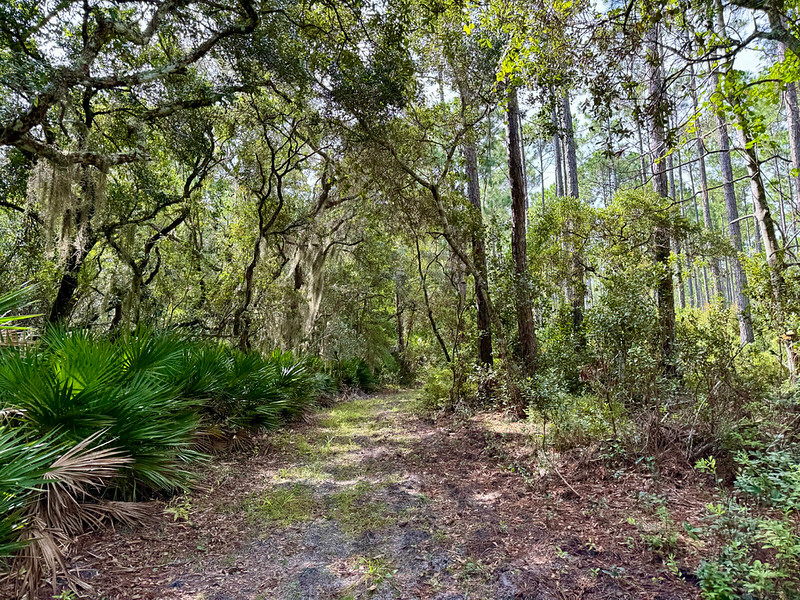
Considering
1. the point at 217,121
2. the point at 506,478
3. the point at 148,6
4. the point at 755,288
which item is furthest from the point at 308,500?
the point at 217,121

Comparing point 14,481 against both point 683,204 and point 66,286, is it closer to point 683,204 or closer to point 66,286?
point 66,286

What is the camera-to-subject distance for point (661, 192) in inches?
352

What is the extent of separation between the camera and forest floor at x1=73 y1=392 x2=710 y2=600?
249cm

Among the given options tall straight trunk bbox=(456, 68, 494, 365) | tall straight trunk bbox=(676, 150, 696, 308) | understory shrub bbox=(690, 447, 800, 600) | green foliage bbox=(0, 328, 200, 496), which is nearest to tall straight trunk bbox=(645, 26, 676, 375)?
tall straight trunk bbox=(676, 150, 696, 308)

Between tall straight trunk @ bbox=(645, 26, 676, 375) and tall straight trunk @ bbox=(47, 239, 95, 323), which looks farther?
tall straight trunk @ bbox=(47, 239, 95, 323)

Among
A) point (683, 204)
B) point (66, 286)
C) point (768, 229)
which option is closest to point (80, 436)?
point (66, 286)

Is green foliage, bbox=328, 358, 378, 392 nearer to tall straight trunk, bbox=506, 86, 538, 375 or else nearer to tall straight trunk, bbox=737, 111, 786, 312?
tall straight trunk, bbox=506, 86, 538, 375

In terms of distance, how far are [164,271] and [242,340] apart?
3.44 meters

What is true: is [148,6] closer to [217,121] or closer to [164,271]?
[217,121]

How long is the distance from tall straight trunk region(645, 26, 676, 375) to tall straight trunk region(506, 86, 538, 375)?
2.13 m

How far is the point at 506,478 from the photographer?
439cm

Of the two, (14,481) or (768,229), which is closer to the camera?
(14,481)

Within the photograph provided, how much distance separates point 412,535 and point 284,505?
1.44 m

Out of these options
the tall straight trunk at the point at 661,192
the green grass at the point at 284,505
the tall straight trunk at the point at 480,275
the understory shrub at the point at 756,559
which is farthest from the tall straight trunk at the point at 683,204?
the green grass at the point at 284,505
